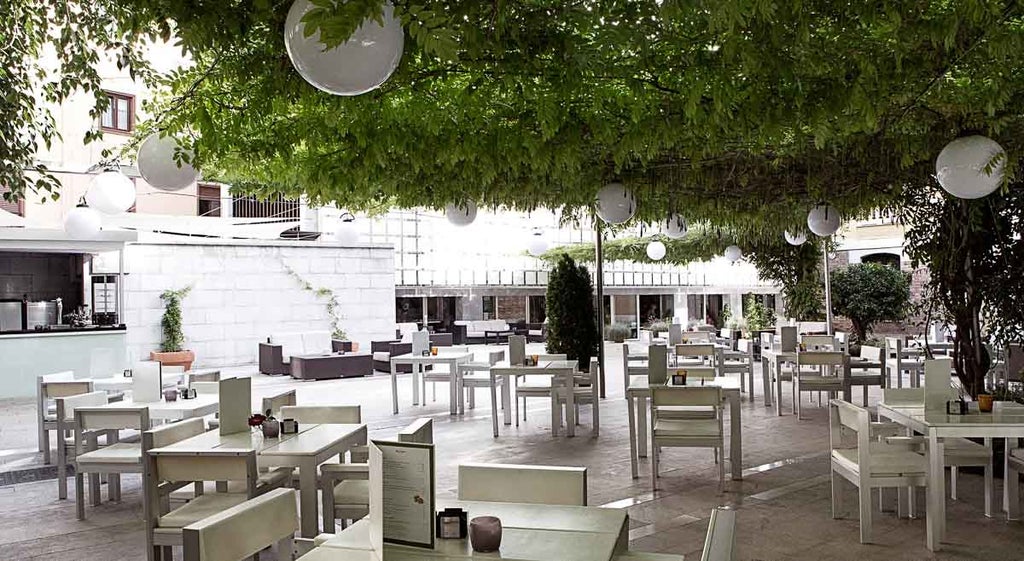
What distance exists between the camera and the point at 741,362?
1147 cm

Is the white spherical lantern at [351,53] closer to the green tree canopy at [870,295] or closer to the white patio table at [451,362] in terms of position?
the white patio table at [451,362]

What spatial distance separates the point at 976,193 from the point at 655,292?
74.6 feet

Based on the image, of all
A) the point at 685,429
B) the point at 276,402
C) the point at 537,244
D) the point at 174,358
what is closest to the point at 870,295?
the point at 537,244

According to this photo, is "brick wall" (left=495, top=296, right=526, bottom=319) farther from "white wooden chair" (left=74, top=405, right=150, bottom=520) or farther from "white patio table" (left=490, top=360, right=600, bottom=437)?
"white wooden chair" (left=74, top=405, right=150, bottom=520)

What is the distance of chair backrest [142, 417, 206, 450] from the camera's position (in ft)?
13.7

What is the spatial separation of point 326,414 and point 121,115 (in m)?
18.2

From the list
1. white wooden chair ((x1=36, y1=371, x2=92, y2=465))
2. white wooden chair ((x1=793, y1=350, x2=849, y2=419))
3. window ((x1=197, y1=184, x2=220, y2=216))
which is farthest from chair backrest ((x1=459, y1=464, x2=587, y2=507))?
window ((x1=197, y1=184, x2=220, y2=216))

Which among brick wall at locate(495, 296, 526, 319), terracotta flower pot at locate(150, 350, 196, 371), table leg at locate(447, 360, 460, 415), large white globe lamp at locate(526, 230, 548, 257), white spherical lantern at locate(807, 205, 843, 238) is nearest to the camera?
white spherical lantern at locate(807, 205, 843, 238)

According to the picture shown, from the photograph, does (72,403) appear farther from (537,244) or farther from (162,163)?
(537,244)

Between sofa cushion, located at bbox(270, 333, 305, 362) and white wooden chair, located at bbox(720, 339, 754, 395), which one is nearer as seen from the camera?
white wooden chair, located at bbox(720, 339, 754, 395)

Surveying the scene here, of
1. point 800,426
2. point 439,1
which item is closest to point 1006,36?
point 439,1

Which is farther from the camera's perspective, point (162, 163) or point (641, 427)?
point (641, 427)

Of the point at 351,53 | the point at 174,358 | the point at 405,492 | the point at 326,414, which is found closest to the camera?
the point at 351,53

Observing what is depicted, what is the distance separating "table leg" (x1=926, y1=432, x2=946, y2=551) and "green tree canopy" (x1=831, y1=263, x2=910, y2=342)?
1305 cm
